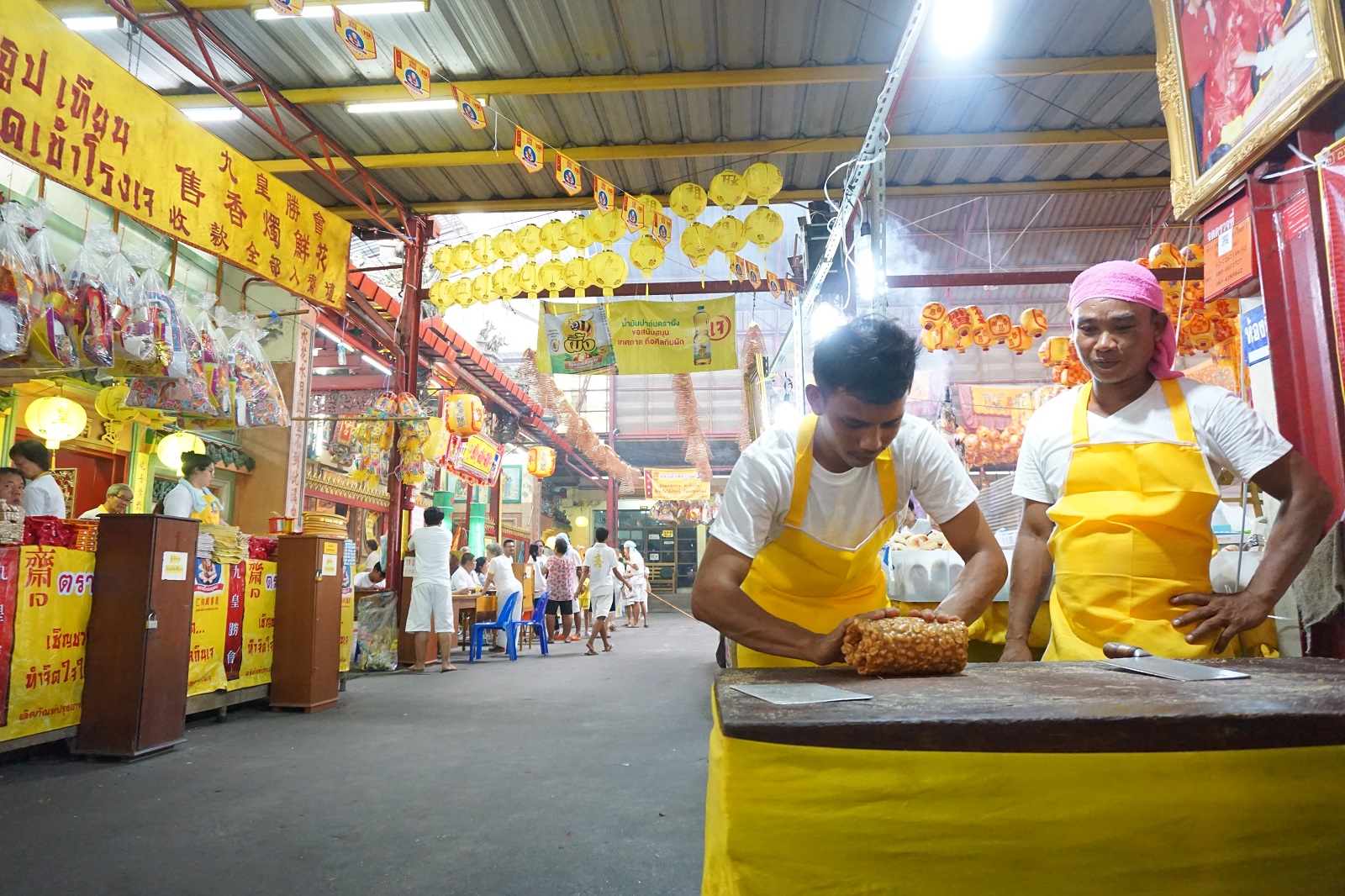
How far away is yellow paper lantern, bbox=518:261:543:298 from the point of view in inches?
333

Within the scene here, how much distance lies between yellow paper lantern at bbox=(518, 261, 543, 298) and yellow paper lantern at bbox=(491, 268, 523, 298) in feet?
0.17

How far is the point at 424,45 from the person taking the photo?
6.40 meters

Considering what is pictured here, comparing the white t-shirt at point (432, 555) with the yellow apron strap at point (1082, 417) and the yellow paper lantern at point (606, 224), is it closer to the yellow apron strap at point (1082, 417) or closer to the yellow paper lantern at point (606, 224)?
the yellow paper lantern at point (606, 224)

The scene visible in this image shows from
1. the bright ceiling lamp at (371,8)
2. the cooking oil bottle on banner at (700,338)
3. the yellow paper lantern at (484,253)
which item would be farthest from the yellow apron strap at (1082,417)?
the yellow paper lantern at (484,253)

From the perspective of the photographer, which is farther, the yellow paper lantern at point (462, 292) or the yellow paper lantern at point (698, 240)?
the yellow paper lantern at point (462, 292)

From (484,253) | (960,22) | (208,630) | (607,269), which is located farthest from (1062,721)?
(484,253)

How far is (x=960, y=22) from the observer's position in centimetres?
420

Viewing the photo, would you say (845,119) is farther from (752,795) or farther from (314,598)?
(752,795)

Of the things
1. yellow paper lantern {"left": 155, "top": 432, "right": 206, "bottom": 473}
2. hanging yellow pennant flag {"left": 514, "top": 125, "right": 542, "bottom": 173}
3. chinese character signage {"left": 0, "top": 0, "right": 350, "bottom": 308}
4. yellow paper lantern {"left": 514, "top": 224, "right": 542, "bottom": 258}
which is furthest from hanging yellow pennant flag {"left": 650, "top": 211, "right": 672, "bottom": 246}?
yellow paper lantern {"left": 155, "top": 432, "right": 206, "bottom": 473}

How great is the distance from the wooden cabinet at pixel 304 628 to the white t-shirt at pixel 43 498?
4.83ft

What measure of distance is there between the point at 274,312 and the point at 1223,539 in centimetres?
1004

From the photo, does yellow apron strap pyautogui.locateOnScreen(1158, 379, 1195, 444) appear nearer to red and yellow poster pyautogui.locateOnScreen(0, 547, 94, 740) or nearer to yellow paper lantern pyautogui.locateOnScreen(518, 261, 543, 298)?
red and yellow poster pyautogui.locateOnScreen(0, 547, 94, 740)

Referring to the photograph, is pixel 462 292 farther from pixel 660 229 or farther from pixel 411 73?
pixel 411 73

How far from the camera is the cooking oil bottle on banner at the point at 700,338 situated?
28.6ft
